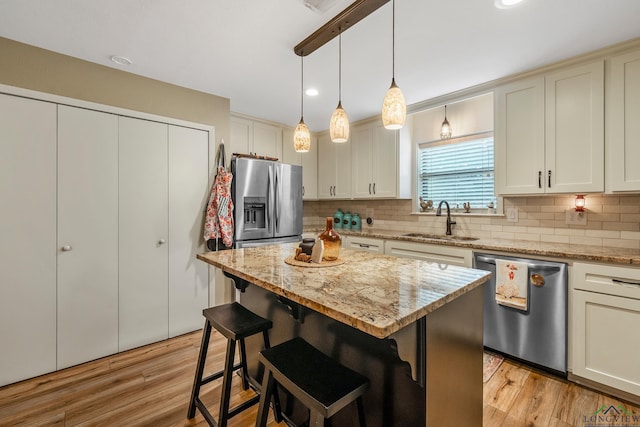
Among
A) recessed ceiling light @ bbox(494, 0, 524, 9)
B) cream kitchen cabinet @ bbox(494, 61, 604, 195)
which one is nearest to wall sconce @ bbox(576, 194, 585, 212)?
cream kitchen cabinet @ bbox(494, 61, 604, 195)

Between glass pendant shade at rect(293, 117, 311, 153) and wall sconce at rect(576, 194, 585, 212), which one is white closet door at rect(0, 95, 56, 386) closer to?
glass pendant shade at rect(293, 117, 311, 153)

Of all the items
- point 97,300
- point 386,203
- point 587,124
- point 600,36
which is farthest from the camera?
point 386,203

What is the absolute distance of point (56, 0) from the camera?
1.67m

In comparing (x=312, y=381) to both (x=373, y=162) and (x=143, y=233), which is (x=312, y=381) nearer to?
(x=143, y=233)

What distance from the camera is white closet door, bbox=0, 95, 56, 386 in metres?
2.05

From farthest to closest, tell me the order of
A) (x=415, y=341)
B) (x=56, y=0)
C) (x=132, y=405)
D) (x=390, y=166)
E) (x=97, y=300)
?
(x=390, y=166), (x=97, y=300), (x=132, y=405), (x=56, y=0), (x=415, y=341)

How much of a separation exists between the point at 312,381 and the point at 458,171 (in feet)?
9.67

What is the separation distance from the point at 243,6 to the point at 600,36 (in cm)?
237

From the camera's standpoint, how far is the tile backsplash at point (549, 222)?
89.4 inches

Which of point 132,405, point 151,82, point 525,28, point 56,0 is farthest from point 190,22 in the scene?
point 132,405

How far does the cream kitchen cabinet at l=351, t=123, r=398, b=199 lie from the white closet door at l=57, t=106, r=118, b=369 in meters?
2.68

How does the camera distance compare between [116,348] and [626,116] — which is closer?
[626,116]

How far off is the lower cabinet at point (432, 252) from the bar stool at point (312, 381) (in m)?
1.82

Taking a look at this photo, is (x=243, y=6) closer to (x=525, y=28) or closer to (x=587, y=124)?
(x=525, y=28)
